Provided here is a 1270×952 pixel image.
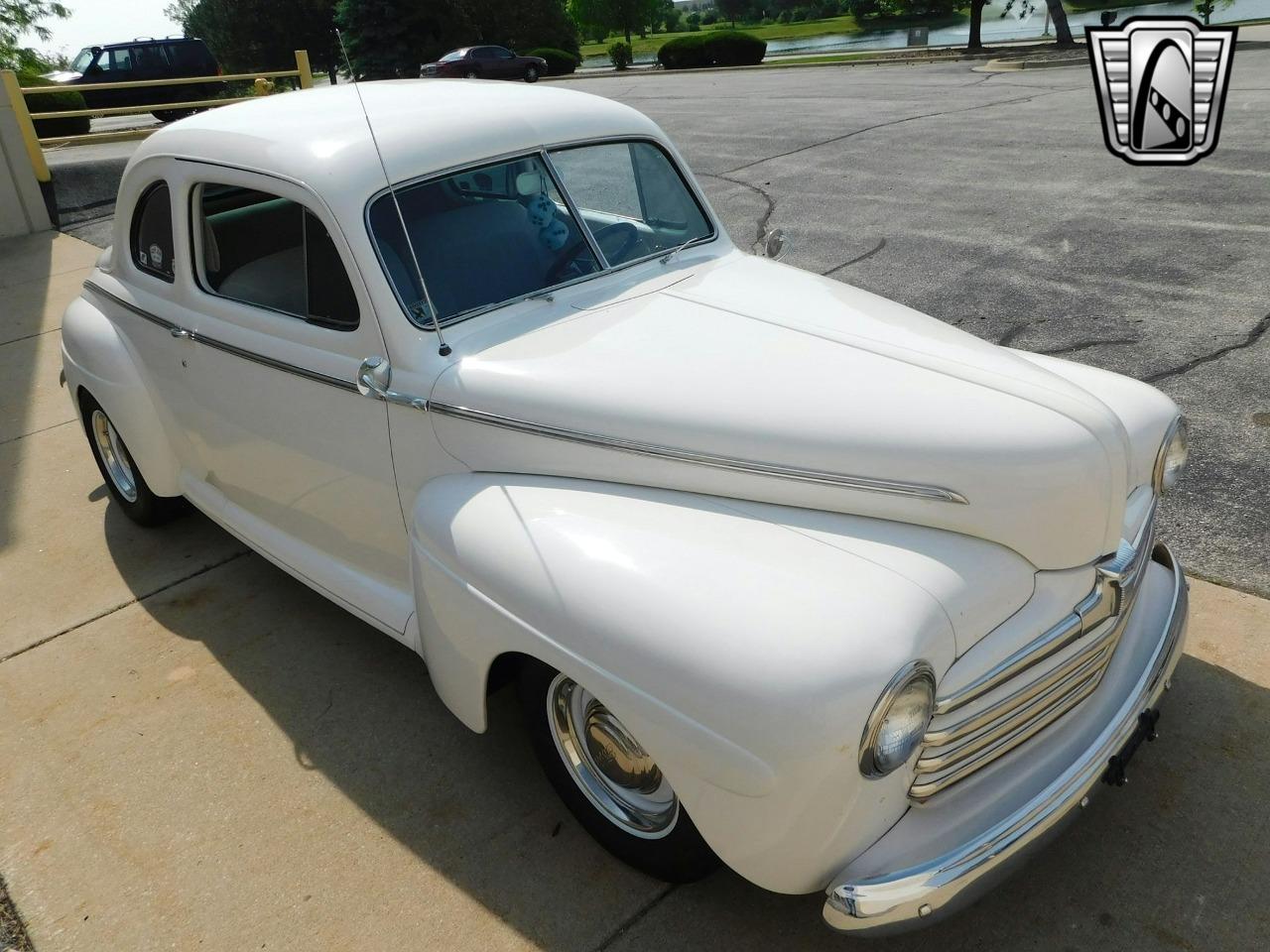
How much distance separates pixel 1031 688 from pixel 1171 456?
1003 mm

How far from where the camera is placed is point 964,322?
6109 millimetres

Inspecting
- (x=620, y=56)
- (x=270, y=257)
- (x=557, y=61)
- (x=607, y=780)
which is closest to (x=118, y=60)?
(x=557, y=61)

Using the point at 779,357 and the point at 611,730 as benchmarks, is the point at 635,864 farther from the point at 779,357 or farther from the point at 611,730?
the point at 779,357

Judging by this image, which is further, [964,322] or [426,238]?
[964,322]

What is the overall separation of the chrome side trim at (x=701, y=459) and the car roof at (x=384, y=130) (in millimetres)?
779

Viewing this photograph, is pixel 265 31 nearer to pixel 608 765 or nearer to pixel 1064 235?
pixel 1064 235

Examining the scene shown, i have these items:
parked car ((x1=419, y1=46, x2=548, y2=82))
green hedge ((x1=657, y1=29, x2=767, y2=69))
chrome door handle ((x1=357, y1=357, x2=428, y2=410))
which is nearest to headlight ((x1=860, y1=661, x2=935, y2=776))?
chrome door handle ((x1=357, y1=357, x2=428, y2=410))

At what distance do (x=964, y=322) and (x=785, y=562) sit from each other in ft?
13.9

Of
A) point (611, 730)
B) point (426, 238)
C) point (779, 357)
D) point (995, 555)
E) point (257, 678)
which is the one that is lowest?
point (257, 678)

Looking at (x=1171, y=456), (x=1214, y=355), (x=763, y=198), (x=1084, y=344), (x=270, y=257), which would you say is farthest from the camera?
(x=763, y=198)

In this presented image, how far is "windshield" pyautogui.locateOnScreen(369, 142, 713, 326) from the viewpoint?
3.06 m

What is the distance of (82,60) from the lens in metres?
26.3

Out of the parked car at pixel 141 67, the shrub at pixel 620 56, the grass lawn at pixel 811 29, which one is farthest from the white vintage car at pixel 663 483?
the grass lawn at pixel 811 29

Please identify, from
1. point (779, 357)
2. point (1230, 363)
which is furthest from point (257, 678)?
point (1230, 363)
